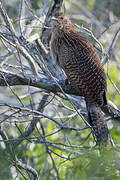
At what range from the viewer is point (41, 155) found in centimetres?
566

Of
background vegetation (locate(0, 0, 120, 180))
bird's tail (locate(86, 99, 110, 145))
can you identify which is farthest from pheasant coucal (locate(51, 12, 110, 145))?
background vegetation (locate(0, 0, 120, 180))

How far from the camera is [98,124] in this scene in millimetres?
4031

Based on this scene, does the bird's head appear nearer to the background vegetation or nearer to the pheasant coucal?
the pheasant coucal

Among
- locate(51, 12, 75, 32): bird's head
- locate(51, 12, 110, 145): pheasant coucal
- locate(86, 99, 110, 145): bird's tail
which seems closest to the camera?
locate(86, 99, 110, 145): bird's tail

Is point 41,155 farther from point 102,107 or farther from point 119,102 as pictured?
point 119,102

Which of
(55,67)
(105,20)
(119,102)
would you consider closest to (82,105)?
(55,67)

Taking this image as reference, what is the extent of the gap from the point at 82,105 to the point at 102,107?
1.38ft

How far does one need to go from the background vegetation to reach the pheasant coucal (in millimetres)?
164

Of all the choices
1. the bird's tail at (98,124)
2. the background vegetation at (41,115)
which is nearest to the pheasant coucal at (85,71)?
the bird's tail at (98,124)

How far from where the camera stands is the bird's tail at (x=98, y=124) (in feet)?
12.3

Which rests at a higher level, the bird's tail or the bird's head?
the bird's head

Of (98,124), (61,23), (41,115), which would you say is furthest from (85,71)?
(41,115)

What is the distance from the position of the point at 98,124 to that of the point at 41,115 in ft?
2.72

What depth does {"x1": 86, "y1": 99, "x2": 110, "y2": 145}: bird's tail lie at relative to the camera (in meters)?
3.76
